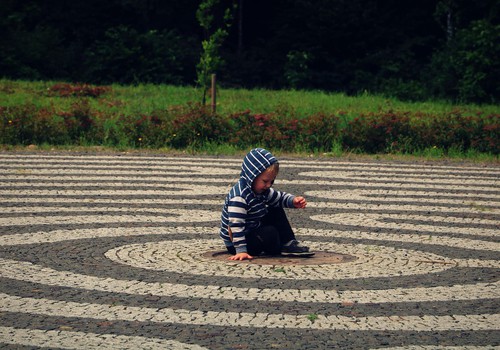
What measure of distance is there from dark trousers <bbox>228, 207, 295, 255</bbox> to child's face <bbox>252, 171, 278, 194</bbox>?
0.30 m

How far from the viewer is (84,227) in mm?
10000

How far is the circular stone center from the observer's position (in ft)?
27.2

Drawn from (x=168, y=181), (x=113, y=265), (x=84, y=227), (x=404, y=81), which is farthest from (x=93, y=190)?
(x=404, y=81)

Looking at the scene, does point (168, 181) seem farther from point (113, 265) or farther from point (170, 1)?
point (170, 1)

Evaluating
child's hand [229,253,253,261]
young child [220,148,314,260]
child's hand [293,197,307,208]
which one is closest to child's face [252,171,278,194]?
young child [220,148,314,260]

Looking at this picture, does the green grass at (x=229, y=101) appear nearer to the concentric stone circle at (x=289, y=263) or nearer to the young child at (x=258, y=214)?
the concentric stone circle at (x=289, y=263)

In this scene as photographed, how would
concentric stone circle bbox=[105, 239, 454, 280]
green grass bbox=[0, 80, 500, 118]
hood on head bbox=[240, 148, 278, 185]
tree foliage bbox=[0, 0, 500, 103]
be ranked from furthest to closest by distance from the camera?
tree foliage bbox=[0, 0, 500, 103]
green grass bbox=[0, 80, 500, 118]
hood on head bbox=[240, 148, 278, 185]
concentric stone circle bbox=[105, 239, 454, 280]

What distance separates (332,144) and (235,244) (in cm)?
1105

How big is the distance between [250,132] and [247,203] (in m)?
10.9

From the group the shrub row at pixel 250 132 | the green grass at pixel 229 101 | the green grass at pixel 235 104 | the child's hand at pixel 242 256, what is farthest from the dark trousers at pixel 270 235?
the green grass at pixel 229 101

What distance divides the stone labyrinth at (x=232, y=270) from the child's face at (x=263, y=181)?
2.02 ft

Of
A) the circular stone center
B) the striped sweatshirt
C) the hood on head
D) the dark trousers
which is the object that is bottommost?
the circular stone center

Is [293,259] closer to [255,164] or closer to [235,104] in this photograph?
[255,164]

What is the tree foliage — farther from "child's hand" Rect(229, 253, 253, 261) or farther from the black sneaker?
"child's hand" Rect(229, 253, 253, 261)
